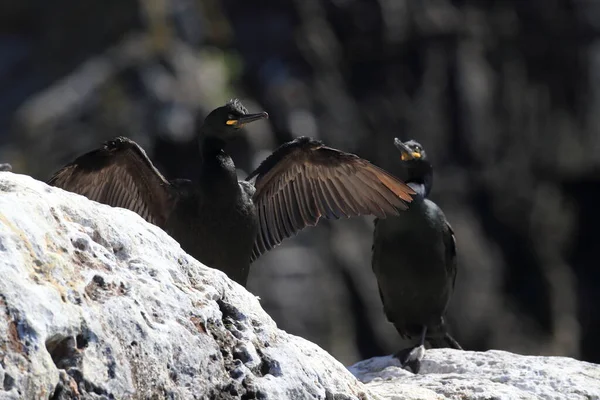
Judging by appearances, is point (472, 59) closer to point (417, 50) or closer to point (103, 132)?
point (417, 50)

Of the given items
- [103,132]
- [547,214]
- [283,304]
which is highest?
[547,214]

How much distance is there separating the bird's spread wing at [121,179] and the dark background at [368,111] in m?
→ 9.40

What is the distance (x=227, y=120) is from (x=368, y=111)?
12495mm

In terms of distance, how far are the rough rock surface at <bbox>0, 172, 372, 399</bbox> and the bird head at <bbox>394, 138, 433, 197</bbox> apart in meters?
3.82

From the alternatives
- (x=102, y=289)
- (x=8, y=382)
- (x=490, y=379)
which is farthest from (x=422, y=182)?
(x=8, y=382)

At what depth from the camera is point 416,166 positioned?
9164 mm

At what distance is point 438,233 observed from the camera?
8898 millimetres

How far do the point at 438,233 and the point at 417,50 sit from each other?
1156 centimetres

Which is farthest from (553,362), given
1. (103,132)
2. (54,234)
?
(103,132)

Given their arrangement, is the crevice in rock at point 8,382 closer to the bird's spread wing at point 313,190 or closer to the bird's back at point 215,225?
the bird's back at point 215,225

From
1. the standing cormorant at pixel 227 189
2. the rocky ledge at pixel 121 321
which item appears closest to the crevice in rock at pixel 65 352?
the rocky ledge at pixel 121 321

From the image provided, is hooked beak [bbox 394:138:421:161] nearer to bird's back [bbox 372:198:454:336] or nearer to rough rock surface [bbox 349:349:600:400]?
bird's back [bbox 372:198:454:336]

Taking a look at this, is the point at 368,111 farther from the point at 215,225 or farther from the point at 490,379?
the point at 490,379

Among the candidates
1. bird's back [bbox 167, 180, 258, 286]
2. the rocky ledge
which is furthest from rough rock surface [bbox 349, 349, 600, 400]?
bird's back [bbox 167, 180, 258, 286]
